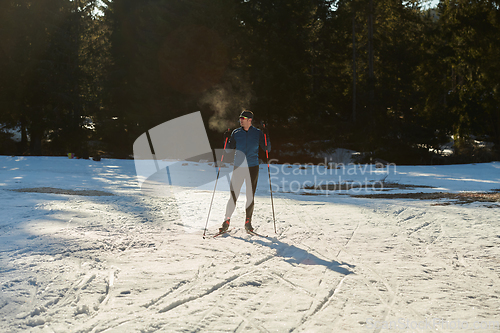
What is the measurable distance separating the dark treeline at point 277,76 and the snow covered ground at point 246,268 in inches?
671

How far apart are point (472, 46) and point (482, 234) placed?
62.4ft

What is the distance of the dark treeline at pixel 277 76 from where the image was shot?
2578cm

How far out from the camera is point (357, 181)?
16797 mm

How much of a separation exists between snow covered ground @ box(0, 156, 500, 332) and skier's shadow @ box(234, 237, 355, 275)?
0.11ft

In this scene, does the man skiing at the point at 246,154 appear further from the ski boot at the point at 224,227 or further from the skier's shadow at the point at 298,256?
the skier's shadow at the point at 298,256

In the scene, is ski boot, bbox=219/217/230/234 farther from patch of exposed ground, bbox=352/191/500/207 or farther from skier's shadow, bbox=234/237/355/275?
patch of exposed ground, bbox=352/191/500/207

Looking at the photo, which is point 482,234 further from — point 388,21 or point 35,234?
point 388,21

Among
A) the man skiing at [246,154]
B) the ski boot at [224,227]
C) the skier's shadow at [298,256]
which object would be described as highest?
the man skiing at [246,154]

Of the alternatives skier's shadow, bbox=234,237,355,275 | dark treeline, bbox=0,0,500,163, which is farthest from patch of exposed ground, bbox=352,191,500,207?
dark treeline, bbox=0,0,500,163

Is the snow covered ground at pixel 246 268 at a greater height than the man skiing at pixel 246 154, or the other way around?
the man skiing at pixel 246 154

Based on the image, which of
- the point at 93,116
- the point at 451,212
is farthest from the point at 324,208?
the point at 93,116

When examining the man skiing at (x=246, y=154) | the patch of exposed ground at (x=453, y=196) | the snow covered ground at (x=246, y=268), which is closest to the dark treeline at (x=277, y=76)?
the patch of exposed ground at (x=453, y=196)

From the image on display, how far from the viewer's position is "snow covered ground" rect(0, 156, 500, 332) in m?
3.59

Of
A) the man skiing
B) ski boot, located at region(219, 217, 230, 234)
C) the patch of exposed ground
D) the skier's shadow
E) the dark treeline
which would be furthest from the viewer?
the dark treeline
